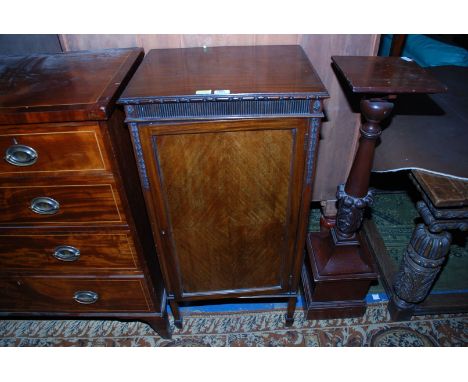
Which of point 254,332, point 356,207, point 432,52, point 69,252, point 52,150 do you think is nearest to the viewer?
point 52,150

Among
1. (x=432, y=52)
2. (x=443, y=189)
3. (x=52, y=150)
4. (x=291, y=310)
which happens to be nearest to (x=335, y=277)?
(x=291, y=310)

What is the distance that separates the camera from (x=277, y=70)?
118 cm

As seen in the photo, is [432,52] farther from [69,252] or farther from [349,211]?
[69,252]

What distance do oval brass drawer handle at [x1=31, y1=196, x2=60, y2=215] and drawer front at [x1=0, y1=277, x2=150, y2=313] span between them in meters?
0.38

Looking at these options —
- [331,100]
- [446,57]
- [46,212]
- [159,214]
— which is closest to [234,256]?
[159,214]

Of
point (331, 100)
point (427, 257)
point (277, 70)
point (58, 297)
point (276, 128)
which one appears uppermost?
point (277, 70)

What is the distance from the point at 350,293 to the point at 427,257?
0.42 metres

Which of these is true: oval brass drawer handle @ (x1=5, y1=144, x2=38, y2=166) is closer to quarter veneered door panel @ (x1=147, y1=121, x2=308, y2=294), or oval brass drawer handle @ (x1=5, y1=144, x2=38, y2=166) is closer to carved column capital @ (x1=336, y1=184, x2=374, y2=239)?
quarter veneered door panel @ (x1=147, y1=121, x2=308, y2=294)

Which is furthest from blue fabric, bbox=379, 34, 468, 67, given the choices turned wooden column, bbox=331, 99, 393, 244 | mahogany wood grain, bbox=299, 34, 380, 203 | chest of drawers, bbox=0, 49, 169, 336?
chest of drawers, bbox=0, 49, 169, 336

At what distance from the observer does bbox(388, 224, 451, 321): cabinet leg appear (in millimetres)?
1425

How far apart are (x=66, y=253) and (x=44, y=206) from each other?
0.79 ft

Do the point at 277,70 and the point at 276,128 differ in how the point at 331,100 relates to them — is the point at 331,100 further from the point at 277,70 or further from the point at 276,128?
the point at 276,128

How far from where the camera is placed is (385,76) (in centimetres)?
118

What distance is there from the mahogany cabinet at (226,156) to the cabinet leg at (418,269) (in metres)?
0.52
